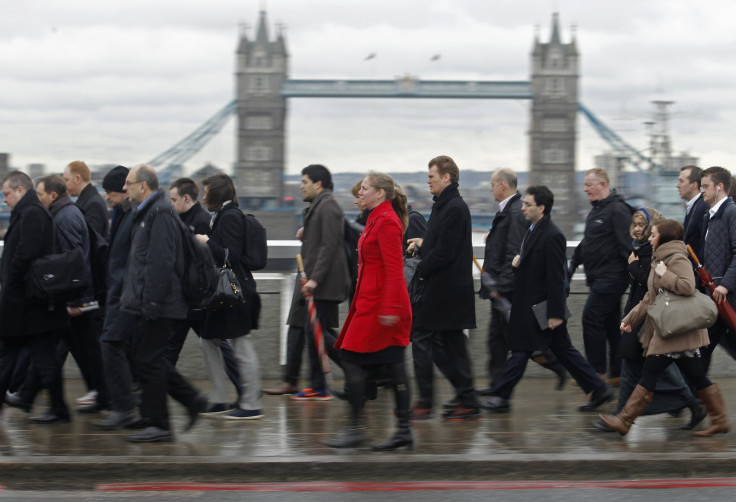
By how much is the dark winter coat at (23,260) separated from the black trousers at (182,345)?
795 mm

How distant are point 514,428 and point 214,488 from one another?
195 cm

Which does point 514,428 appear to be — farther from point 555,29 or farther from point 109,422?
point 555,29

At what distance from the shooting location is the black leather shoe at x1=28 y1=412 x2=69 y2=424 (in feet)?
19.3

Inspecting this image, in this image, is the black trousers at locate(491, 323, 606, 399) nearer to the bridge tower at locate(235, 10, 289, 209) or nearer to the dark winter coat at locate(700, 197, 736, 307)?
the dark winter coat at locate(700, 197, 736, 307)

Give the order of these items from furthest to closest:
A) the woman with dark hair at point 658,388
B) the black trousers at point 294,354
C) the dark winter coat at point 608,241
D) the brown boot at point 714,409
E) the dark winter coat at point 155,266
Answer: the dark winter coat at point 608,241 → the black trousers at point 294,354 → the woman with dark hair at point 658,388 → the brown boot at point 714,409 → the dark winter coat at point 155,266

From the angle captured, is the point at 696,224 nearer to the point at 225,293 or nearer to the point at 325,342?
the point at 325,342

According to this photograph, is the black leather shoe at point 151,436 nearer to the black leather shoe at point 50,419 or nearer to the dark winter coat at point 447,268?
the black leather shoe at point 50,419

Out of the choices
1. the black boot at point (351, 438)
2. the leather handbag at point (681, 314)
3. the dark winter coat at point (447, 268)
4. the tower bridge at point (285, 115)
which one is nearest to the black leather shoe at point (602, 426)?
the leather handbag at point (681, 314)

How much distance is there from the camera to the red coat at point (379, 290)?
515 cm

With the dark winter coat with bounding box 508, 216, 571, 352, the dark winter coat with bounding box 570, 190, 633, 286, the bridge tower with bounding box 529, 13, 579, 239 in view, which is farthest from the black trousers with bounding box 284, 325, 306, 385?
the bridge tower with bounding box 529, 13, 579, 239

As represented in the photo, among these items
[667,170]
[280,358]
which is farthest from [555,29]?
[280,358]

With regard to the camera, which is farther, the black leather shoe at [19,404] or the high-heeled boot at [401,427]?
the black leather shoe at [19,404]

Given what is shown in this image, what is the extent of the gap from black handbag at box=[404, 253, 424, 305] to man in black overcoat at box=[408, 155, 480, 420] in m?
0.05

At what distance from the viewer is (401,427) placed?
5.18 metres
